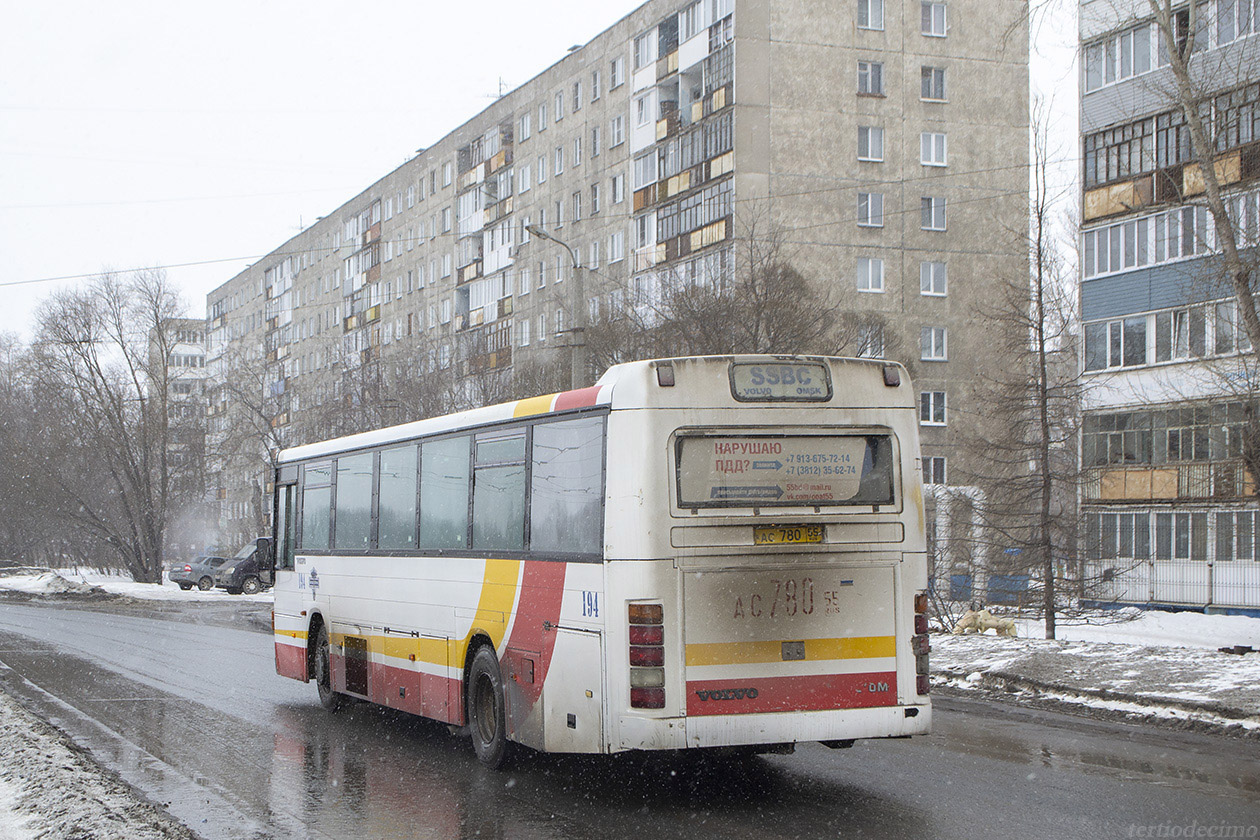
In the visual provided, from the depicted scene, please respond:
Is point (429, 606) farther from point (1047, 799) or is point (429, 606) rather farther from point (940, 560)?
point (940, 560)

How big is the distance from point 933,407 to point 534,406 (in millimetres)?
42339

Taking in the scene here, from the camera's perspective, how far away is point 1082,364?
36.0m

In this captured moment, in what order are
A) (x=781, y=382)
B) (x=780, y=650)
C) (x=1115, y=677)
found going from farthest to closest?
(x=1115, y=677)
(x=781, y=382)
(x=780, y=650)

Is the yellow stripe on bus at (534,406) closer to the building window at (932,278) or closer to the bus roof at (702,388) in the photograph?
the bus roof at (702,388)

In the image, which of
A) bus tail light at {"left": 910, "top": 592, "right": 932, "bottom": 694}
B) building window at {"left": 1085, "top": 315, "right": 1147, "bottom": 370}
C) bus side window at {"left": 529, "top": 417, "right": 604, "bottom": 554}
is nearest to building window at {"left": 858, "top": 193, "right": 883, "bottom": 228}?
building window at {"left": 1085, "top": 315, "right": 1147, "bottom": 370}

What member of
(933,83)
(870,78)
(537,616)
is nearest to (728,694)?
(537,616)

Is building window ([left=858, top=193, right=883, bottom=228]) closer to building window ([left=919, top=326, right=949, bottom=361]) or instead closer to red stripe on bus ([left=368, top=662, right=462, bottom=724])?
building window ([left=919, top=326, right=949, bottom=361])

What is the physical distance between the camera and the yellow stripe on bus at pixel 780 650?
8.44m

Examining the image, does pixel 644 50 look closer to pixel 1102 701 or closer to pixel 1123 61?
pixel 1123 61

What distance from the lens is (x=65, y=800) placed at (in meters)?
8.61

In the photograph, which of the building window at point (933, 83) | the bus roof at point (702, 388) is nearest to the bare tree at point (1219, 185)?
the bus roof at point (702, 388)

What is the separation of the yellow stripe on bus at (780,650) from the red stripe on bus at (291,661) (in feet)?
24.7

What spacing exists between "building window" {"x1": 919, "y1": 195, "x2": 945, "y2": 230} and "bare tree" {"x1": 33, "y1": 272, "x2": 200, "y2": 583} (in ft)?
103

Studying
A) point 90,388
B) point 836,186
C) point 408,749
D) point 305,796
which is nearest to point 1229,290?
point 408,749
